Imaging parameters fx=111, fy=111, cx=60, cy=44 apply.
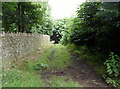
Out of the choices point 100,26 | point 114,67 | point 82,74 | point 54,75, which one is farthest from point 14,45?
point 114,67

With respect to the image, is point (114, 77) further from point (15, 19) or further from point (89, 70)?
point (15, 19)

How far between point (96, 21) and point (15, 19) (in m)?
4.66

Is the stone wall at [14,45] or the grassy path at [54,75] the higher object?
the stone wall at [14,45]

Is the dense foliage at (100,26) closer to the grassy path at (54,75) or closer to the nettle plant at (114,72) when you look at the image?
the nettle plant at (114,72)

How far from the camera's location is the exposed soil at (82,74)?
14.0ft

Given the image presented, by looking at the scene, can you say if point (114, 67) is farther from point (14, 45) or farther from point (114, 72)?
point (14, 45)

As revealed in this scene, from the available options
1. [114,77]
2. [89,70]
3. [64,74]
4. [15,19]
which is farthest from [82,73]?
[15,19]

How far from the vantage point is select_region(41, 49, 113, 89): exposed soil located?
4.27 metres

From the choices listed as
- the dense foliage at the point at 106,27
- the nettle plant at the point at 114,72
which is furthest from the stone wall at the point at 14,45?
the nettle plant at the point at 114,72

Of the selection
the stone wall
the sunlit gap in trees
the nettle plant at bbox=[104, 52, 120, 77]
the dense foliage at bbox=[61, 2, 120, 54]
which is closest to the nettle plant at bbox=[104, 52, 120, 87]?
the nettle plant at bbox=[104, 52, 120, 77]

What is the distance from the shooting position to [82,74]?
503 cm

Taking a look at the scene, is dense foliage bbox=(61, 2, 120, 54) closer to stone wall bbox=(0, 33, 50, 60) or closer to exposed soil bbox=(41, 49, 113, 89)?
exposed soil bbox=(41, 49, 113, 89)

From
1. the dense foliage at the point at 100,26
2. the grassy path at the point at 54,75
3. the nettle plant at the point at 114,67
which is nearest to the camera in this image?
the grassy path at the point at 54,75

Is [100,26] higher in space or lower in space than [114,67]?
higher
